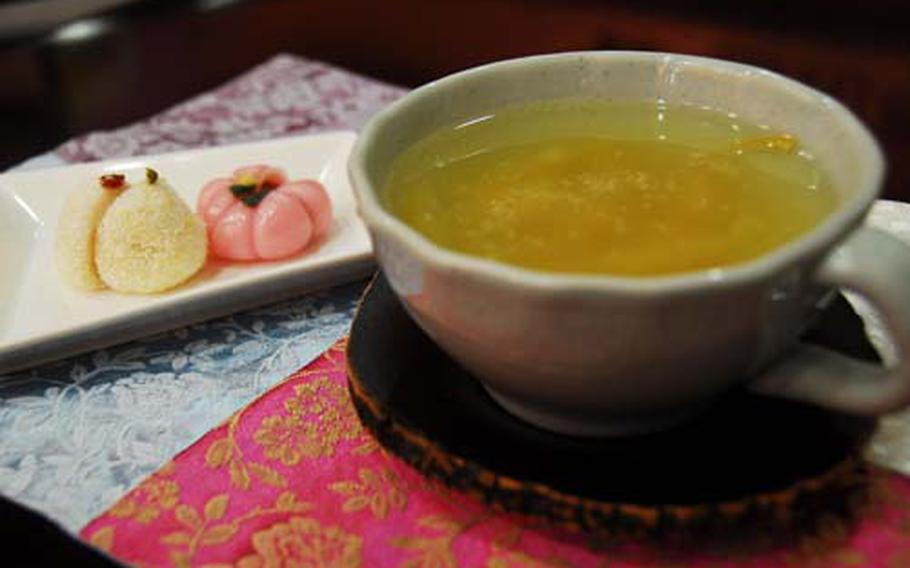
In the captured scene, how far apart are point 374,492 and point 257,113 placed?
923 millimetres

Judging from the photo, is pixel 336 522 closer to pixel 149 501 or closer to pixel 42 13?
pixel 149 501

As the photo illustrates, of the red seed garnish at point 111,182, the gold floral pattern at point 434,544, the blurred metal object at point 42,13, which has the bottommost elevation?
the blurred metal object at point 42,13

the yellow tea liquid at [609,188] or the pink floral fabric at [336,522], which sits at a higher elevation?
the yellow tea liquid at [609,188]

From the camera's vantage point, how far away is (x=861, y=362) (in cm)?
68

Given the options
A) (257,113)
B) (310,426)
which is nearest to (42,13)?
(257,113)

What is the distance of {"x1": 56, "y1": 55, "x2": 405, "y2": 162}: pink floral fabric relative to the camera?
4.59ft

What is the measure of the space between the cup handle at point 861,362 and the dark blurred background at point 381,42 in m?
1.09

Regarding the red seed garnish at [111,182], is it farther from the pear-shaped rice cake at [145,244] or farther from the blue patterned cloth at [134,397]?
the blue patterned cloth at [134,397]

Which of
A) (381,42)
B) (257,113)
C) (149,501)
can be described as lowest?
(381,42)

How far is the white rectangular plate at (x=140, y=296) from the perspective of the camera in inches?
35.8

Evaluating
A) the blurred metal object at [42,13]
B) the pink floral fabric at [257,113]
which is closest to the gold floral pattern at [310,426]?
the pink floral fabric at [257,113]

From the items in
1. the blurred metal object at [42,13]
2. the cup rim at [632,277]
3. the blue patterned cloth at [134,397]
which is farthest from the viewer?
the blurred metal object at [42,13]

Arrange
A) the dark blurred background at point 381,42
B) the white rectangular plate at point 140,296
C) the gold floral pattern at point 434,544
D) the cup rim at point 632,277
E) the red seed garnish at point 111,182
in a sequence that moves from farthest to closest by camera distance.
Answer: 1. the dark blurred background at point 381,42
2. the red seed garnish at point 111,182
3. the white rectangular plate at point 140,296
4. the gold floral pattern at point 434,544
5. the cup rim at point 632,277

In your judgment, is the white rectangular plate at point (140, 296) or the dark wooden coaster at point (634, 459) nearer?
the dark wooden coaster at point (634, 459)
